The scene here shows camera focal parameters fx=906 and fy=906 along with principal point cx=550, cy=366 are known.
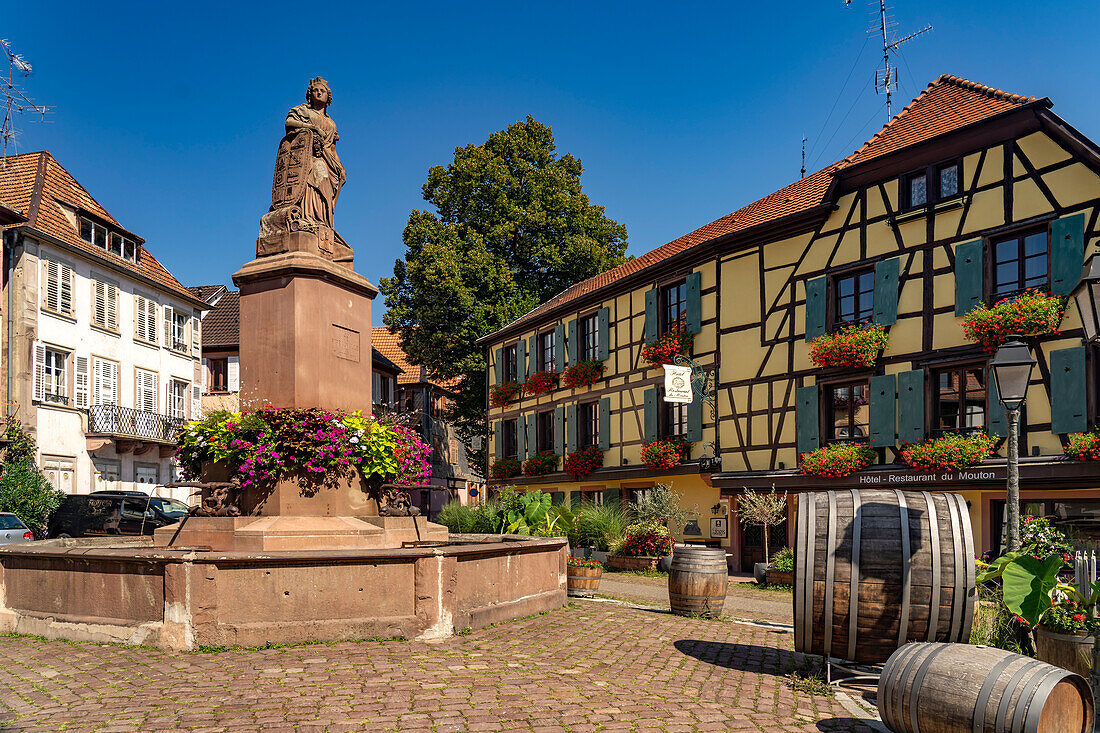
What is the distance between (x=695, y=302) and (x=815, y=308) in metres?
3.98

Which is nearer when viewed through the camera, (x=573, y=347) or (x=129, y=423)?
(x=573, y=347)

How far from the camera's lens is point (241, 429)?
954 centimetres

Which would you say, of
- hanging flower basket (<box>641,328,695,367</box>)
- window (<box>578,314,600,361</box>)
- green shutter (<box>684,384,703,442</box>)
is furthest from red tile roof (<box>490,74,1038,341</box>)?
window (<box>578,314,600,361</box>)

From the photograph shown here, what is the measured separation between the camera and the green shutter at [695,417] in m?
24.2

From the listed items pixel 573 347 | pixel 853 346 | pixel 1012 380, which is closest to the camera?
pixel 1012 380

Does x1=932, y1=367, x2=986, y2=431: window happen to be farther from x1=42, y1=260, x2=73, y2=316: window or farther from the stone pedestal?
x1=42, y1=260, x2=73, y2=316: window

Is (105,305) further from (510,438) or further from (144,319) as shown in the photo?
(510,438)

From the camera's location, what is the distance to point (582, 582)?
45.0 ft

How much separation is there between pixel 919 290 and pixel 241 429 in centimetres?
1520

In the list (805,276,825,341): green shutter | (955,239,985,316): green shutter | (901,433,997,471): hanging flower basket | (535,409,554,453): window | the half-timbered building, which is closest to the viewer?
the half-timbered building

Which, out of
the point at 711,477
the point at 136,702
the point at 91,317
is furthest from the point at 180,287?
the point at 136,702

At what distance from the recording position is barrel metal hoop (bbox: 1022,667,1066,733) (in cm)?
510

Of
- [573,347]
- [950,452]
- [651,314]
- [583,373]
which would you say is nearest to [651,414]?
[651,314]

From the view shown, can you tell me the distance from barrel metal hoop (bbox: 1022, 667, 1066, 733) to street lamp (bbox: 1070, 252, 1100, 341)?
2.52 metres
